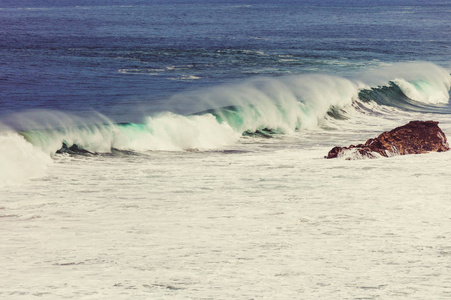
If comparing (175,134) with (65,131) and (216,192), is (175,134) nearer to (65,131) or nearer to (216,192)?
(65,131)

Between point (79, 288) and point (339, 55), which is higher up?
point (339, 55)

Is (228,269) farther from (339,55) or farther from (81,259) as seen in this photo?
(339,55)

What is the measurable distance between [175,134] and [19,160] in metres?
4.44

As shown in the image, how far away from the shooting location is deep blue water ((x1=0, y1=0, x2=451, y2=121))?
22.4 meters

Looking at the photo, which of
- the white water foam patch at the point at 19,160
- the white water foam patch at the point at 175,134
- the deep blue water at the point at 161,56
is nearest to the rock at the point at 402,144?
the white water foam patch at the point at 175,134

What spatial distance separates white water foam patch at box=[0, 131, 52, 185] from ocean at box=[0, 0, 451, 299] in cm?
4

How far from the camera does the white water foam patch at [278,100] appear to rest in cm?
1831

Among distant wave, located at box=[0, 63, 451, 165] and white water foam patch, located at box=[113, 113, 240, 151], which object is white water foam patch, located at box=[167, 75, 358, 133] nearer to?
distant wave, located at box=[0, 63, 451, 165]

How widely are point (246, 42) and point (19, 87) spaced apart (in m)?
22.3

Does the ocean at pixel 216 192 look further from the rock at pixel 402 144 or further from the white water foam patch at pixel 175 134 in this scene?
the rock at pixel 402 144

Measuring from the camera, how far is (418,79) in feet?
93.0

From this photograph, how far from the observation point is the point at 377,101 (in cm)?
2319

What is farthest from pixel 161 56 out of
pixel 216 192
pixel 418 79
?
pixel 216 192

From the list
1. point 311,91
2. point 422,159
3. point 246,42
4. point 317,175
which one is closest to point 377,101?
point 311,91
